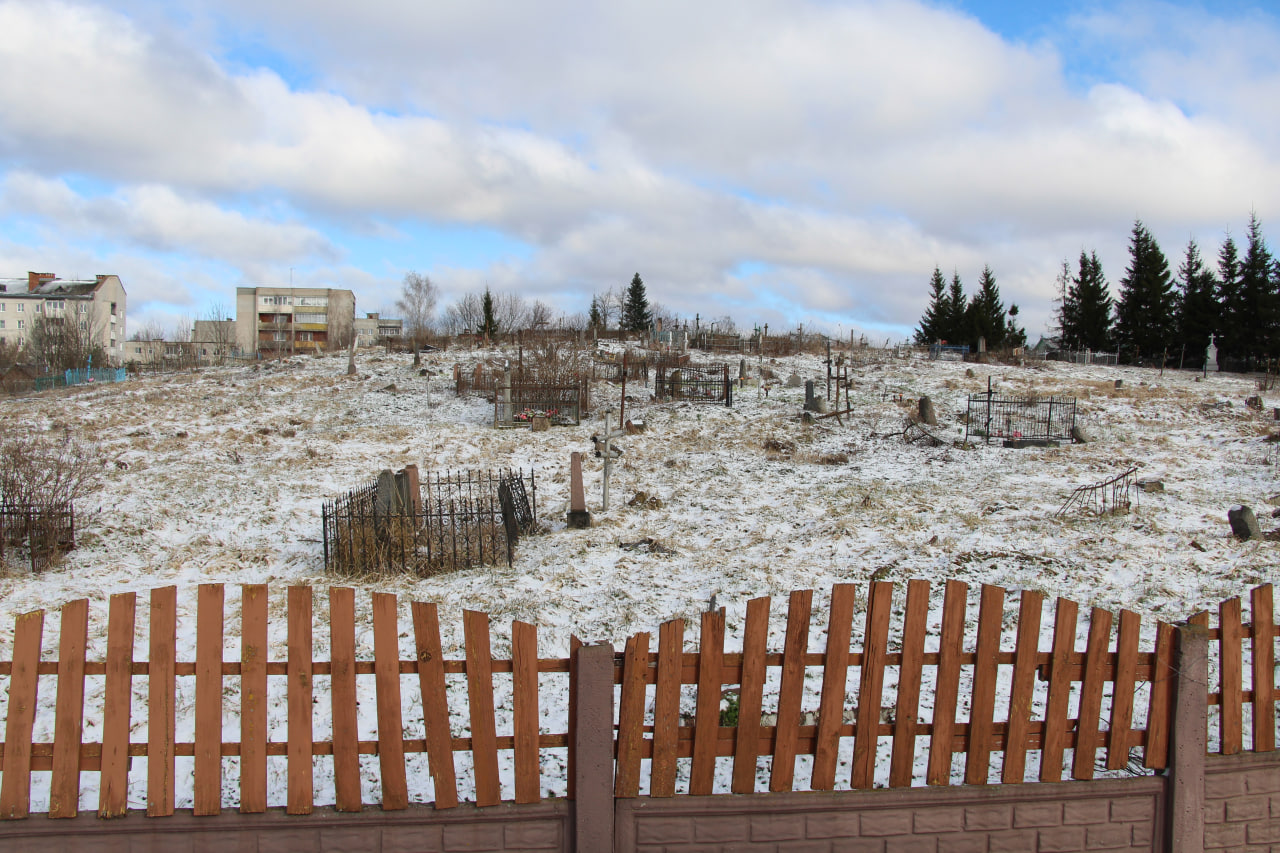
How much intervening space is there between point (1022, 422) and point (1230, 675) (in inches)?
743

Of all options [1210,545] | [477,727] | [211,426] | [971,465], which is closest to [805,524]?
[1210,545]

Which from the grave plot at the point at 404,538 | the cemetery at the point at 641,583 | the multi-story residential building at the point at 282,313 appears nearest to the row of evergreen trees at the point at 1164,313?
the cemetery at the point at 641,583

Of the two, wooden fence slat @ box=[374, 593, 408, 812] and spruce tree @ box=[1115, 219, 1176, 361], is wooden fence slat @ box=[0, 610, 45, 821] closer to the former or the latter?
wooden fence slat @ box=[374, 593, 408, 812]

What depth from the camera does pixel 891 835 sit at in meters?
3.37

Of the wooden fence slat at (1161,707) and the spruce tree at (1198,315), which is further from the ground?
the spruce tree at (1198,315)

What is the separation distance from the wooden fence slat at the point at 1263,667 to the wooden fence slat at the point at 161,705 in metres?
4.80

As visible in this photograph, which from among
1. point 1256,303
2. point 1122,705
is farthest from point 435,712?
point 1256,303

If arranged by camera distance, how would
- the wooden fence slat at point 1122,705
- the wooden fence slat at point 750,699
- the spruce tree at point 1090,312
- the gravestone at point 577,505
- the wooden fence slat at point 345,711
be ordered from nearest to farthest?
the wooden fence slat at point 345,711 < the wooden fence slat at point 750,699 < the wooden fence slat at point 1122,705 < the gravestone at point 577,505 < the spruce tree at point 1090,312

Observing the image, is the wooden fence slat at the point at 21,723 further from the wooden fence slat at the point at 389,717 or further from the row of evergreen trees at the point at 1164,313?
the row of evergreen trees at the point at 1164,313

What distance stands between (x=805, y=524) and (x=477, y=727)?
930 centimetres

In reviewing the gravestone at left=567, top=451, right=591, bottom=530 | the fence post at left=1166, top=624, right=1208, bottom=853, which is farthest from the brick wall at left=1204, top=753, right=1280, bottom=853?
the gravestone at left=567, top=451, right=591, bottom=530

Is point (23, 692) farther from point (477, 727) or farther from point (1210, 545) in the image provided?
point (1210, 545)

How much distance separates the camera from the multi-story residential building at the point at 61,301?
69.9 m

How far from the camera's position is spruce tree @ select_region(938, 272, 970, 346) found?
5319 centimetres
